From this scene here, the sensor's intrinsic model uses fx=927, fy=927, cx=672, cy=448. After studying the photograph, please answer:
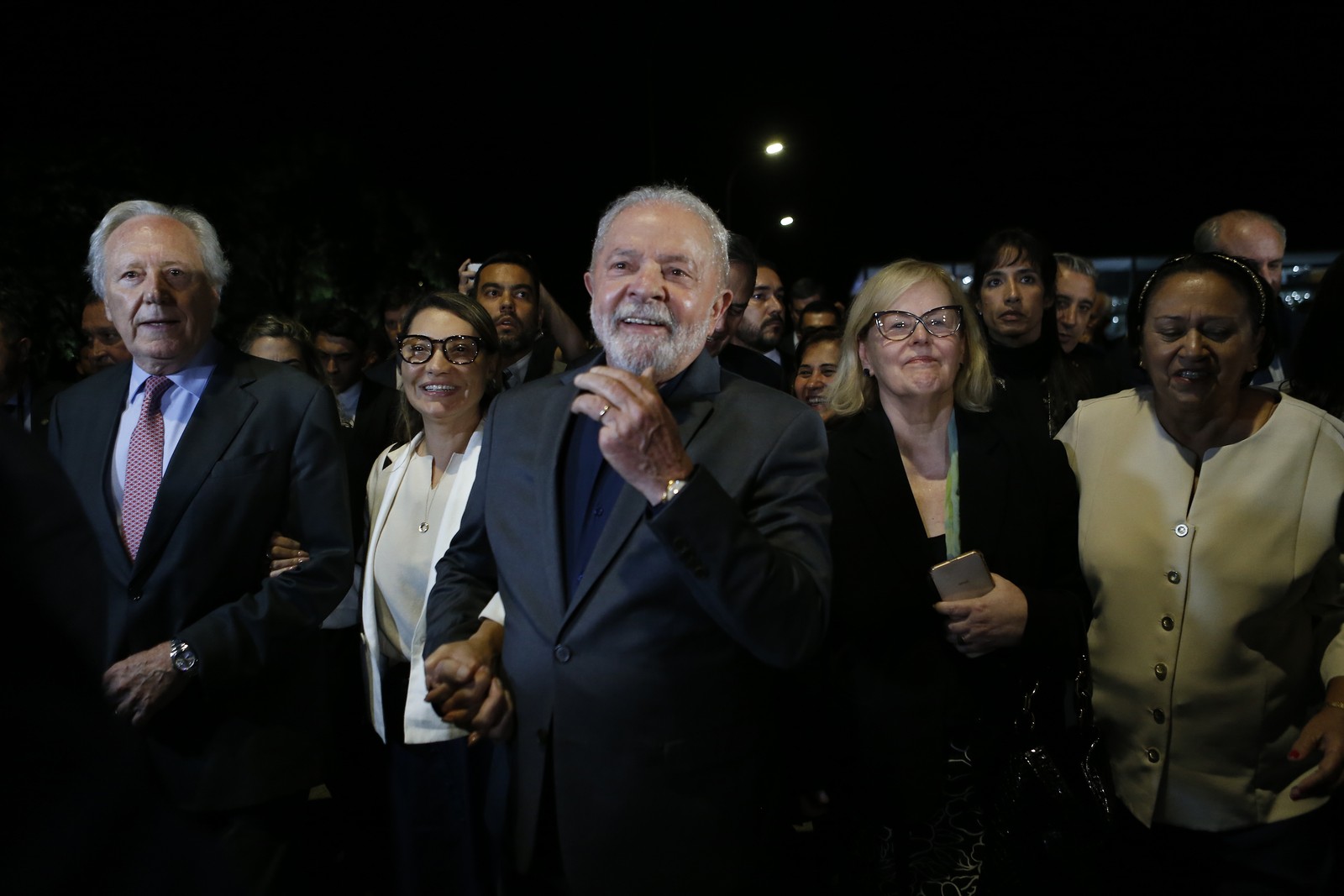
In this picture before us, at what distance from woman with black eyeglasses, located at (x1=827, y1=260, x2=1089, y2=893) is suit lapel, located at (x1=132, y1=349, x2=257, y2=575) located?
2.07 meters

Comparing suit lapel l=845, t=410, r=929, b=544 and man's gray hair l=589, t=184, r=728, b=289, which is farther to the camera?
suit lapel l=845, t=410, r=929, b=544

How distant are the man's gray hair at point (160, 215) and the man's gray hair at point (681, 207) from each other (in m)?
1.63

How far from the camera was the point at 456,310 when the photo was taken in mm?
4055

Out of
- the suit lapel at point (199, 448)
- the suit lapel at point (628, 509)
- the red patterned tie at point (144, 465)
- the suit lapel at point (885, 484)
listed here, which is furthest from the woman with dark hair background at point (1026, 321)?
the red patterned tie at point (144, 465)

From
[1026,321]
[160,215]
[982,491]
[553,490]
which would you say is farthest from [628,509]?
[1026,321]

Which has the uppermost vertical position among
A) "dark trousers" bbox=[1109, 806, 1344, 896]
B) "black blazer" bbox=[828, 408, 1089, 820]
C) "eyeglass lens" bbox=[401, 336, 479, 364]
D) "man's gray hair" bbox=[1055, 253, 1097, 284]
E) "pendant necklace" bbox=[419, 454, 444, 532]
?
"man's gray hair" bbox=[1055, 253, 1097, 284]

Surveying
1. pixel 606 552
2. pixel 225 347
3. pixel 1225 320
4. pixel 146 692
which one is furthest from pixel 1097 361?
pixel 146 692

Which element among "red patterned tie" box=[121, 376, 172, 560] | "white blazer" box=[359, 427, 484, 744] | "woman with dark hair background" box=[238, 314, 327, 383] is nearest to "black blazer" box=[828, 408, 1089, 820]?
"white blazer" box=[359, 427, 484, 744]

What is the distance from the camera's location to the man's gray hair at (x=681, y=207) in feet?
8.39

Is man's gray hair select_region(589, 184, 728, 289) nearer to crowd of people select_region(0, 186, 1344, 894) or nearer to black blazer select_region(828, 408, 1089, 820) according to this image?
crowd of people select_region(0, 186, 1344, 894)

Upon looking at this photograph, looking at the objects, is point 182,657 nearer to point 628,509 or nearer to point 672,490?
point 628,509

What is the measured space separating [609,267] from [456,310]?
1.69 metres

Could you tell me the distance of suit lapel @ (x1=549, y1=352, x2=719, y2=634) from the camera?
7.29 ft

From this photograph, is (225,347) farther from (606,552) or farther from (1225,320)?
(1225,320)
